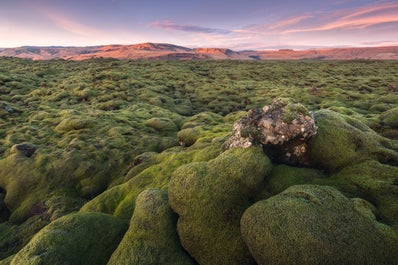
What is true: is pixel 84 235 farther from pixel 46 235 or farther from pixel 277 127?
pixel 277 127

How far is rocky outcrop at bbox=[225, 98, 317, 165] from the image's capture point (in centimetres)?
1243

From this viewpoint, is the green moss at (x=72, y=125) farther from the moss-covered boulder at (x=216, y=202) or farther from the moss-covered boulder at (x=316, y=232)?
the moss-covered boulder at (x=316, y=232)

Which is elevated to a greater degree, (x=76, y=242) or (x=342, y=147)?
(x=342, y=147)

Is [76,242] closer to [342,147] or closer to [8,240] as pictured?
[8,240]

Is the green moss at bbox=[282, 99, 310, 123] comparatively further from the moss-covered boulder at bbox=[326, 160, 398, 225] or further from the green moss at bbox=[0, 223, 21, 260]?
the green moss at bbox=[0, 223, 21, 260]

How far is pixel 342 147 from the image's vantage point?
40.8 feet

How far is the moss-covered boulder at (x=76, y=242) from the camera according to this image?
9.70m

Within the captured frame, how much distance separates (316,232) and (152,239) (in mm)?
5811

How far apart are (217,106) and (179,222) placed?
46208 millimetres

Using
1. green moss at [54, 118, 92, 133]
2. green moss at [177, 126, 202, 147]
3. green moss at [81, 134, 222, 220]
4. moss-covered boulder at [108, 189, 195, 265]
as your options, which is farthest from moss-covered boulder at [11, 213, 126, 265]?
green moss at [54, 118, 92, 133]

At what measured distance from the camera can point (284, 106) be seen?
1380 centimetres

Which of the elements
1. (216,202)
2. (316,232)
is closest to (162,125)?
(216,202)

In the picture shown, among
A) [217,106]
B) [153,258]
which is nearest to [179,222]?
[153,258]

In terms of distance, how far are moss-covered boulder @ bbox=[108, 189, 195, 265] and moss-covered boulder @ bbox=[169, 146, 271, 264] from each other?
387mm
